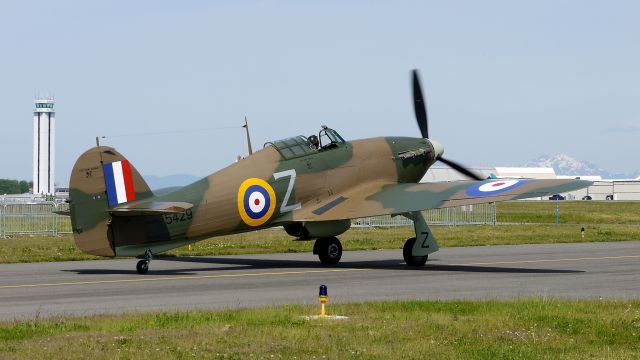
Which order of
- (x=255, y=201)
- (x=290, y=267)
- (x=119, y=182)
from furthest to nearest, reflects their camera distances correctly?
(x=290, y=267), (x=255, y=201), (x=119, y=182)

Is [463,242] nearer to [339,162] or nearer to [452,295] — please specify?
[339,162]

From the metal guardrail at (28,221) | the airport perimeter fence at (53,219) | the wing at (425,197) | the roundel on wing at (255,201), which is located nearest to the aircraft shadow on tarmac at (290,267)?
the wing at (425,197)

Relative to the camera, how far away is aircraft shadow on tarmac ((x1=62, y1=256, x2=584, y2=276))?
2425 centimetres

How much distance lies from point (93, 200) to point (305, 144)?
6.15 m

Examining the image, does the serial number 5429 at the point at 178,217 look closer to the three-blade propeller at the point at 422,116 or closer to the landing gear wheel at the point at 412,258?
the landing gear wheel at the point at 412,258

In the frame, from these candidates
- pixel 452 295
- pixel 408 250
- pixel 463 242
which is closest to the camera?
pixel 452 295

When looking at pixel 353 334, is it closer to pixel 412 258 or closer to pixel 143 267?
pixel 143 267

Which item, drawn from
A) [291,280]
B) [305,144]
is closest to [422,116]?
[305,144]

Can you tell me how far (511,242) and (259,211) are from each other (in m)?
16.4

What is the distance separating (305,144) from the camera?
25938 millimetres

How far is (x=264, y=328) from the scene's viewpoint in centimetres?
1316

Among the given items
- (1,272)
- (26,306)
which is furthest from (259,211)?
(26,306)

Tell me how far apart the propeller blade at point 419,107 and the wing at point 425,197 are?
3425 millimetres

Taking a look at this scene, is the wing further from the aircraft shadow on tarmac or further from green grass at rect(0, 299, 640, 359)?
green grass at rect(0, 299, 640, 359)
